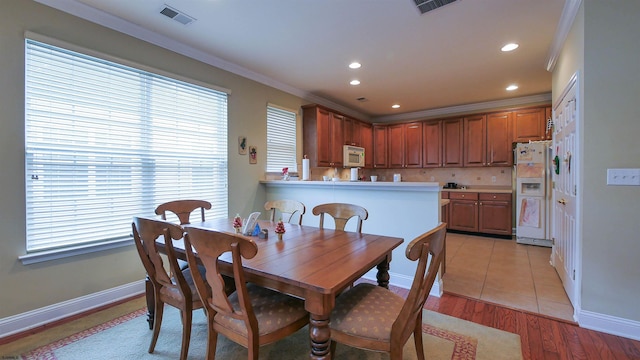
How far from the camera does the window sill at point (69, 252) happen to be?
2.19 meters

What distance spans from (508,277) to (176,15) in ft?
14.3

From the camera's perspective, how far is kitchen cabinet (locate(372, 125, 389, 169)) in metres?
6.56

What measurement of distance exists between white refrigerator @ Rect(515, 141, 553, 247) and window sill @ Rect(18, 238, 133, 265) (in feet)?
18.4

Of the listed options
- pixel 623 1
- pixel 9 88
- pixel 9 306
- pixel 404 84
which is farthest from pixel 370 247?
pixel 404 84

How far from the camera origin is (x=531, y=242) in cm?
468

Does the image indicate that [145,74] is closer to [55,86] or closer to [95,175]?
[55,86]

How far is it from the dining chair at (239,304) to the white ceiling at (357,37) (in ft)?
6.68

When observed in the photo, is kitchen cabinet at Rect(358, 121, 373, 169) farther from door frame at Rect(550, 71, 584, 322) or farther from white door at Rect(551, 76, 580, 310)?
door frame at Rect(550, 71, 584, 322)

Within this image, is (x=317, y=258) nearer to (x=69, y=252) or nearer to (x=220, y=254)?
(x=220, y=254)

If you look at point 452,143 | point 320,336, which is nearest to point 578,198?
point 320,336

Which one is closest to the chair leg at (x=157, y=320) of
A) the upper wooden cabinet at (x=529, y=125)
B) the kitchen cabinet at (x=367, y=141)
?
the kitchen cabinet at (x=367, y=141)

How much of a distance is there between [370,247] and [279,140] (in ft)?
9.92

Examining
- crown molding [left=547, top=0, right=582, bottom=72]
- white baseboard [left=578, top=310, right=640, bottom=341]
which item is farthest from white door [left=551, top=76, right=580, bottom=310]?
crown molding [left=547, top=0, right=582, bottom=72]

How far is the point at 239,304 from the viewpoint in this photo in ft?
4.78
